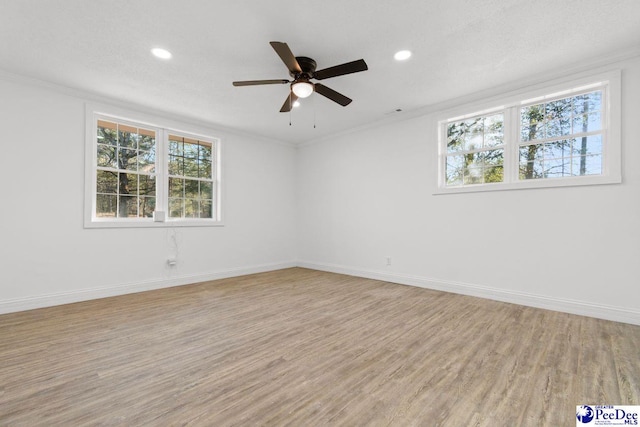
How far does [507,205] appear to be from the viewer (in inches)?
157

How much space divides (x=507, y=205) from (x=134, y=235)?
5.58 meters

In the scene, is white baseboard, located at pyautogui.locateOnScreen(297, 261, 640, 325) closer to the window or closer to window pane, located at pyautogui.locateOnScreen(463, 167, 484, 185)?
window pane, located at pyautogui.locateOnScreen(463, 167, 484, 185)

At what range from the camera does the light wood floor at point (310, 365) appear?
1.71 meters

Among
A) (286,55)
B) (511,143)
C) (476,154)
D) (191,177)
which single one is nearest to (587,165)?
(511,143)

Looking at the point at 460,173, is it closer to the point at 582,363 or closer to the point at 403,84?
the point at 403,84

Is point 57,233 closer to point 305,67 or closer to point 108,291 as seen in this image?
point 108,291

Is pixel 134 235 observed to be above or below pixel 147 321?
above

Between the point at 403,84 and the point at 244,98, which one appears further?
the point at 244,98

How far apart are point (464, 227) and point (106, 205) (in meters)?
5.46

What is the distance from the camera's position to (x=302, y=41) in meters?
2.87

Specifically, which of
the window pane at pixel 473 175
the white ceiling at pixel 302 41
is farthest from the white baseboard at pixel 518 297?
the white ceiling at pixel 302 41

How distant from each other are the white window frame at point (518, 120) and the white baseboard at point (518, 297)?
141cm

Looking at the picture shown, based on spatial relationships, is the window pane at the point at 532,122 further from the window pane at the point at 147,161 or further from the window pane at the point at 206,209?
the window pane at the point at 147,161

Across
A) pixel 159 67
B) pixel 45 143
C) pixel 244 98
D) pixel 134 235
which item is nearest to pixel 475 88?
pixel 244 98
